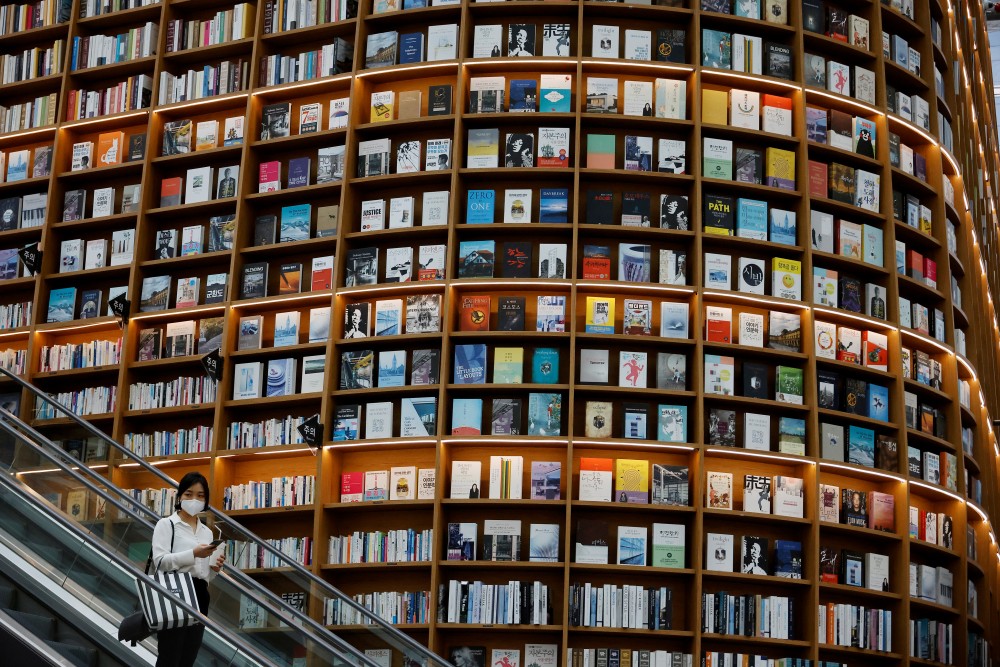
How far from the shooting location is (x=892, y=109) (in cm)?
847

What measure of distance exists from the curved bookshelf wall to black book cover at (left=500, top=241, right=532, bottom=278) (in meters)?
0.02

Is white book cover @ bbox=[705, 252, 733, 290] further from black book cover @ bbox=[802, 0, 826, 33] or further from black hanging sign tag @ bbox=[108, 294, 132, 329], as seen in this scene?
black hanging sign tag @ bbox=[108, 294, 132, 329]

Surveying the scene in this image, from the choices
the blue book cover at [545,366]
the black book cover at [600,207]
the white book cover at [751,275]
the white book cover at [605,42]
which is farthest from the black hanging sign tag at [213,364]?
the white book cover at [751,275]

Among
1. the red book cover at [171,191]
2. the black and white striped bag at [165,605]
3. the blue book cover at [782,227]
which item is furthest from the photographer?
the red book cover at [171,191]

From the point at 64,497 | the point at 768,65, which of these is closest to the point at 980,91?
the point at 768,65

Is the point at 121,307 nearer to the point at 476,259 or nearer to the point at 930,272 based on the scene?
the point at 476,259

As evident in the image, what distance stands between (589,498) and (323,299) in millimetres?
1939

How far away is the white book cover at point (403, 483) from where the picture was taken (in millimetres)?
7418

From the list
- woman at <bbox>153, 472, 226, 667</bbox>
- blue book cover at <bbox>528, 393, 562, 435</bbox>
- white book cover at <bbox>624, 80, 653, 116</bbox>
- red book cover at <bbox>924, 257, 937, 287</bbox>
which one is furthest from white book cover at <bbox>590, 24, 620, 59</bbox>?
woman at <bbox>153, 472, 226, 667</bbox>

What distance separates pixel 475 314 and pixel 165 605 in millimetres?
3490

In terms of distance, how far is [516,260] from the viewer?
770cm

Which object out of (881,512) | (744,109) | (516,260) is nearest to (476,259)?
(516,260)

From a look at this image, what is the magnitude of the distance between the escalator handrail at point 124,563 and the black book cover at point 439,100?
371 centimetres

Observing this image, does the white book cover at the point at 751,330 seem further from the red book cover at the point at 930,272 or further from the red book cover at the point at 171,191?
the red book cover at the point at 171,191
